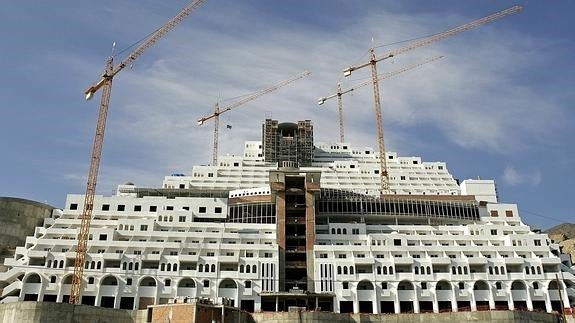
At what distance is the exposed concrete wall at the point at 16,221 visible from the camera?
10856 centimetres

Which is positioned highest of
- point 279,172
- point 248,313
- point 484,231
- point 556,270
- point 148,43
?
point 148,43

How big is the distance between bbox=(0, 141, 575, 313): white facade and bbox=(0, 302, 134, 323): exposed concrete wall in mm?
6065

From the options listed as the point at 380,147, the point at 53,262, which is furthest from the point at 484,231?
the point at 53,262

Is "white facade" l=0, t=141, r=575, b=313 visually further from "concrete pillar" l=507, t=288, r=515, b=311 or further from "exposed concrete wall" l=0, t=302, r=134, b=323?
"exposed concrete wall" l=0, t=302, r=134, b=323

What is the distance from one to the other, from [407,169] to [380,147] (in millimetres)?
→ 12124

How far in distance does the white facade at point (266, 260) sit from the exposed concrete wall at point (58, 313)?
6.06m

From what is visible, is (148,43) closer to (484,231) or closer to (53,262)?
(53,262)

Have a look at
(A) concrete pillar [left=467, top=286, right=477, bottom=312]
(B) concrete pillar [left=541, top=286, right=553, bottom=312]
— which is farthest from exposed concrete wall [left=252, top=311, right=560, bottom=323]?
(A) concrete pillar [left=467, top=286, right=477, bottom=312]

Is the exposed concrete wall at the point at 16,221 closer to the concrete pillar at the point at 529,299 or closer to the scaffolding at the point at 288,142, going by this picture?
the scaffolding at the point at 288,142

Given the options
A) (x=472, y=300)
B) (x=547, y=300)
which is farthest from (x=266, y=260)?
(x=547, y=300)

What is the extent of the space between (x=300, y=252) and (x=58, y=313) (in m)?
44.9

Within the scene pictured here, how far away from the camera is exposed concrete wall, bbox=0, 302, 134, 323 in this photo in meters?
79.4

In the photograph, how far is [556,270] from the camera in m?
102

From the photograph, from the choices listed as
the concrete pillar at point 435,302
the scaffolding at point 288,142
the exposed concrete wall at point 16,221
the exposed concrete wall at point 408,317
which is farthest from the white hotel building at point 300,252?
the scaffolding at point 288,142
